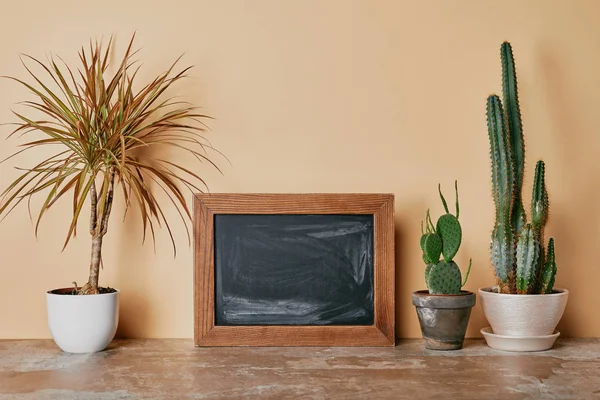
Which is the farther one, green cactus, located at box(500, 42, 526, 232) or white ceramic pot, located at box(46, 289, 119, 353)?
green cactus, located at box(500, 42, 526, 232)

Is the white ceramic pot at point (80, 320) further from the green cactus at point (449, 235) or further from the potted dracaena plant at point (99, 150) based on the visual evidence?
the green cactus at point (449, 235)

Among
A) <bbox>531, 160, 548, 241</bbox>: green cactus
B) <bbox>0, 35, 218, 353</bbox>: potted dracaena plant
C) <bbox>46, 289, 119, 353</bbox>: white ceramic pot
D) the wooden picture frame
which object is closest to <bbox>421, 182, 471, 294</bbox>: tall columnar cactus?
the wooden picture frame

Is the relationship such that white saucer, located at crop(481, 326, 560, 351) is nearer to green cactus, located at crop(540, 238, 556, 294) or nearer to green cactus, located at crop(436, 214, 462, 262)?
green cactus, located at crop(540, 238, 556, 294)

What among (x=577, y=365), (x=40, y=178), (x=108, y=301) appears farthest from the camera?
(x=40, y=178)

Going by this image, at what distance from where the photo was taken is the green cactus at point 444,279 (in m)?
2.01

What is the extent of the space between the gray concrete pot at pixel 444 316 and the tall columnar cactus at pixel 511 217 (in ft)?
0.54

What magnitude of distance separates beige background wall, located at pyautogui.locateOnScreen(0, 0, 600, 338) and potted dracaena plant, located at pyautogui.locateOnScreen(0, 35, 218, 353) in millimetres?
64

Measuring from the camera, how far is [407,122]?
225 centimetres

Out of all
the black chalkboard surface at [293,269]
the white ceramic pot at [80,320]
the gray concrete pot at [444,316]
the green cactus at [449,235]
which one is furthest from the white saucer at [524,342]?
the white ceramic pot at [80,320]

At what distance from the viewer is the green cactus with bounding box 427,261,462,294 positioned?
6.59ft

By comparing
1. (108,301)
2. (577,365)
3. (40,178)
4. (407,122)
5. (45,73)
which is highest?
(45,73)

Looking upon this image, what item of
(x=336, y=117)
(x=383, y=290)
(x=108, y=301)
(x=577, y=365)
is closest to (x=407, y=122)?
(x=336, y=117)

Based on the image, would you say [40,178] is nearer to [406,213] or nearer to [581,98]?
[406,213]

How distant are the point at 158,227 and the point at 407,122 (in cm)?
90
